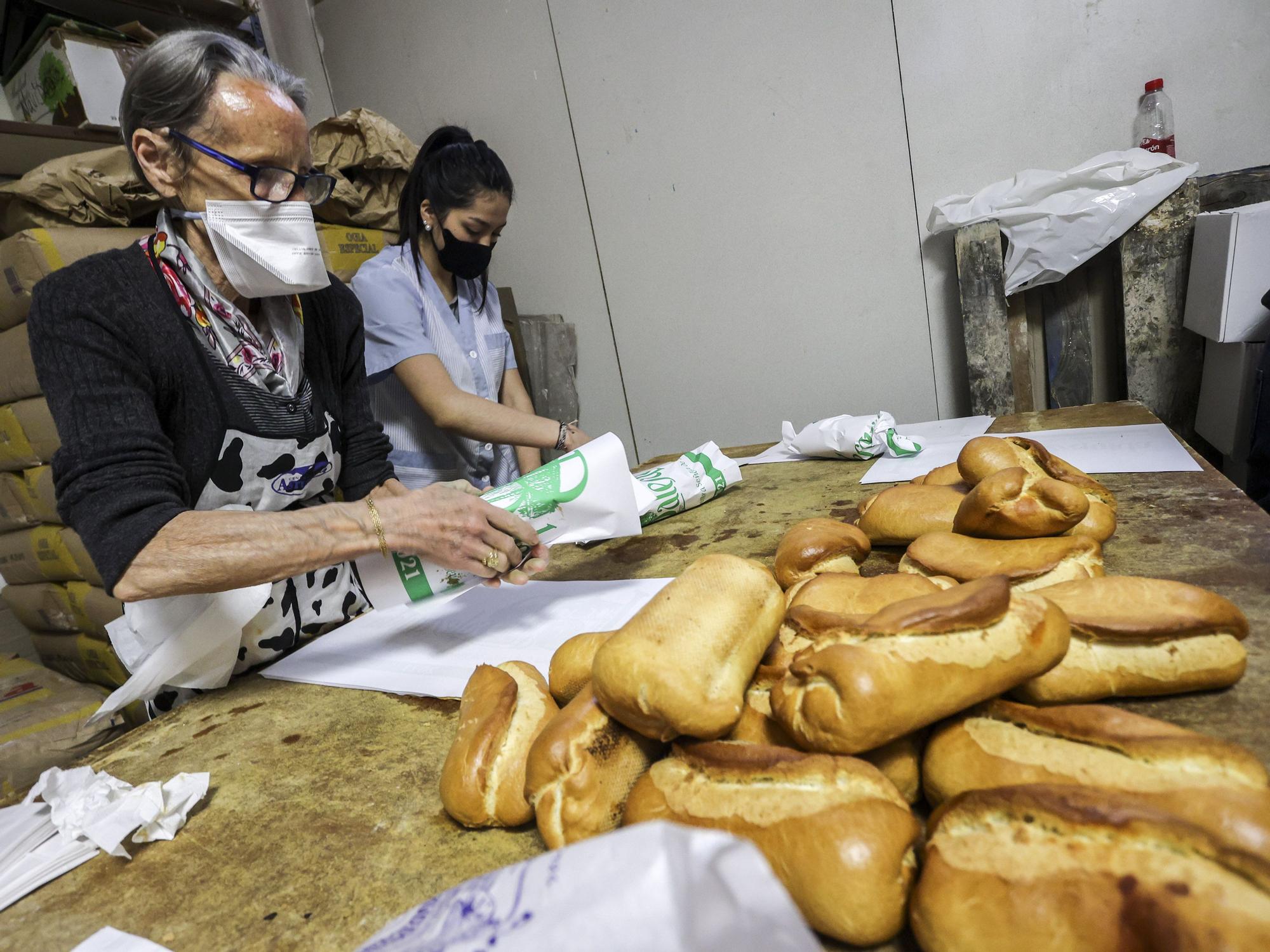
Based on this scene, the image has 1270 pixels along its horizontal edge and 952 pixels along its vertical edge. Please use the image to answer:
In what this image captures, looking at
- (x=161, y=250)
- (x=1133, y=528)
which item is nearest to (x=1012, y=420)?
(x=1133, y=528)

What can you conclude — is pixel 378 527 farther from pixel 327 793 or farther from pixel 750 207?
pixel 750 207

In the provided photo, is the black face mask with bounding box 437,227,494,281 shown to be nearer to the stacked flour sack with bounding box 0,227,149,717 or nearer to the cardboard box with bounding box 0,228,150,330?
the cardboard box with bounding box 0,228,150,330

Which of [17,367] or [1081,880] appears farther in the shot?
[17,367]

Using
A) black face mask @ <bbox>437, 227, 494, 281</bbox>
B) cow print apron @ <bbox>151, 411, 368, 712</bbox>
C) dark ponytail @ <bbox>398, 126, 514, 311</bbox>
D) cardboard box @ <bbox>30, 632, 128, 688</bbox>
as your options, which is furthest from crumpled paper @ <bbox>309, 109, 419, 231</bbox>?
cardboard box @ <bbox>30, 632, 128, 688</bbox>

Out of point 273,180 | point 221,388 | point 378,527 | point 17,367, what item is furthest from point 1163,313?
point 17,367

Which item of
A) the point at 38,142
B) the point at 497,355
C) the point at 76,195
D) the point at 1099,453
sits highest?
the point at 38,142

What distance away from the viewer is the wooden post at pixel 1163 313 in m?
2.18

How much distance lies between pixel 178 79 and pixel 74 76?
7.28 ft

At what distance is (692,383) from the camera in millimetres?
3441

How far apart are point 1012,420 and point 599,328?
220 centimetres

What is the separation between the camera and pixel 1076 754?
460 millimetres

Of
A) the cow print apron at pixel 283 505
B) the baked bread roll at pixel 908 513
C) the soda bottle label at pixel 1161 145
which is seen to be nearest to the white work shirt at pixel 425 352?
the cow print apron at pixel 283 505

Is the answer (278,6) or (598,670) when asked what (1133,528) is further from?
(278,6)

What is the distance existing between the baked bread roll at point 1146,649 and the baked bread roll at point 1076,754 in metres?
0.10
